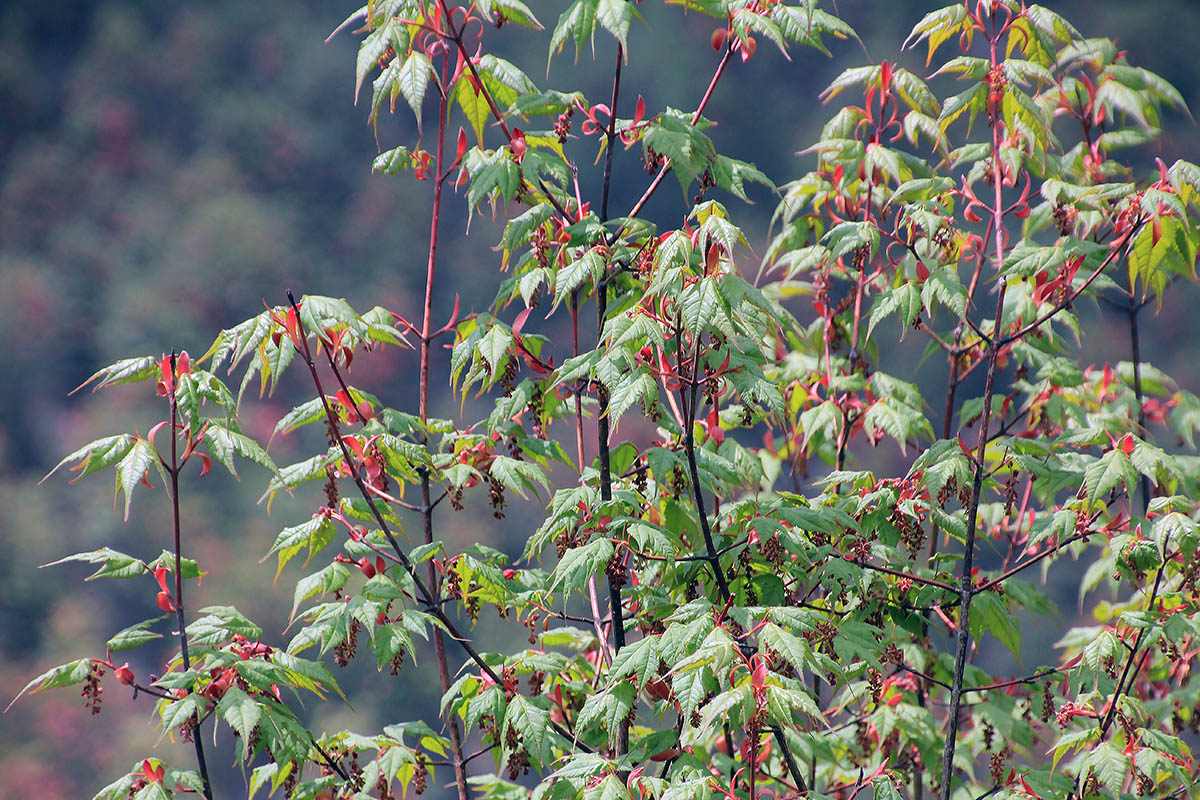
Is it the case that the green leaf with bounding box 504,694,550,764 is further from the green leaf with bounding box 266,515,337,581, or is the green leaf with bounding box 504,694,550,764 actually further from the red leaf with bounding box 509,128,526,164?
the red leaf with bounding box 509,128,526,164

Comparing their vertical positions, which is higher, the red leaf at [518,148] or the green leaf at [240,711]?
the red leaf at [518,148]

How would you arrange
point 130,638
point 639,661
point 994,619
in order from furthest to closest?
point 994,619
point 130,638
point 639,661

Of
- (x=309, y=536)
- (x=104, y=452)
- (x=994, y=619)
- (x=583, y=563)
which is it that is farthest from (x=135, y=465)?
(x=994, y=619)

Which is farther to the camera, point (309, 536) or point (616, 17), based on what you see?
point (309, 536)

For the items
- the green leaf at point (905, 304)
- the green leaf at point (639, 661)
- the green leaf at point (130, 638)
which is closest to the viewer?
the green leaf at point (639, 661)

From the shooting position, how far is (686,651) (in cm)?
80

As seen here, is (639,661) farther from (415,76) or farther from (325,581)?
(415,76)

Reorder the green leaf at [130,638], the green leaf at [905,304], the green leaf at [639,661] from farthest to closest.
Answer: the green leaf at [905,304], the green leaf at [130,638], the green leaf at [639,661]

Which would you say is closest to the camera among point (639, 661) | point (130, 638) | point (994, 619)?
point (639, 661)

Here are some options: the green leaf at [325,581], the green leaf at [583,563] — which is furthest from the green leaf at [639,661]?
the green leaf at [325,581]

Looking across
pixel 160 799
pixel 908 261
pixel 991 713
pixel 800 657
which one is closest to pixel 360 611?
pixel 160 799

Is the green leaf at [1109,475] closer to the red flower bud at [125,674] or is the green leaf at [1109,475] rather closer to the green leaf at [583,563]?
the green leaf at [583,563]

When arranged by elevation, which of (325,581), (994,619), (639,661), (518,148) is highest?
(518,148)

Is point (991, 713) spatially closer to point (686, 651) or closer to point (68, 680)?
point (686, 651)
